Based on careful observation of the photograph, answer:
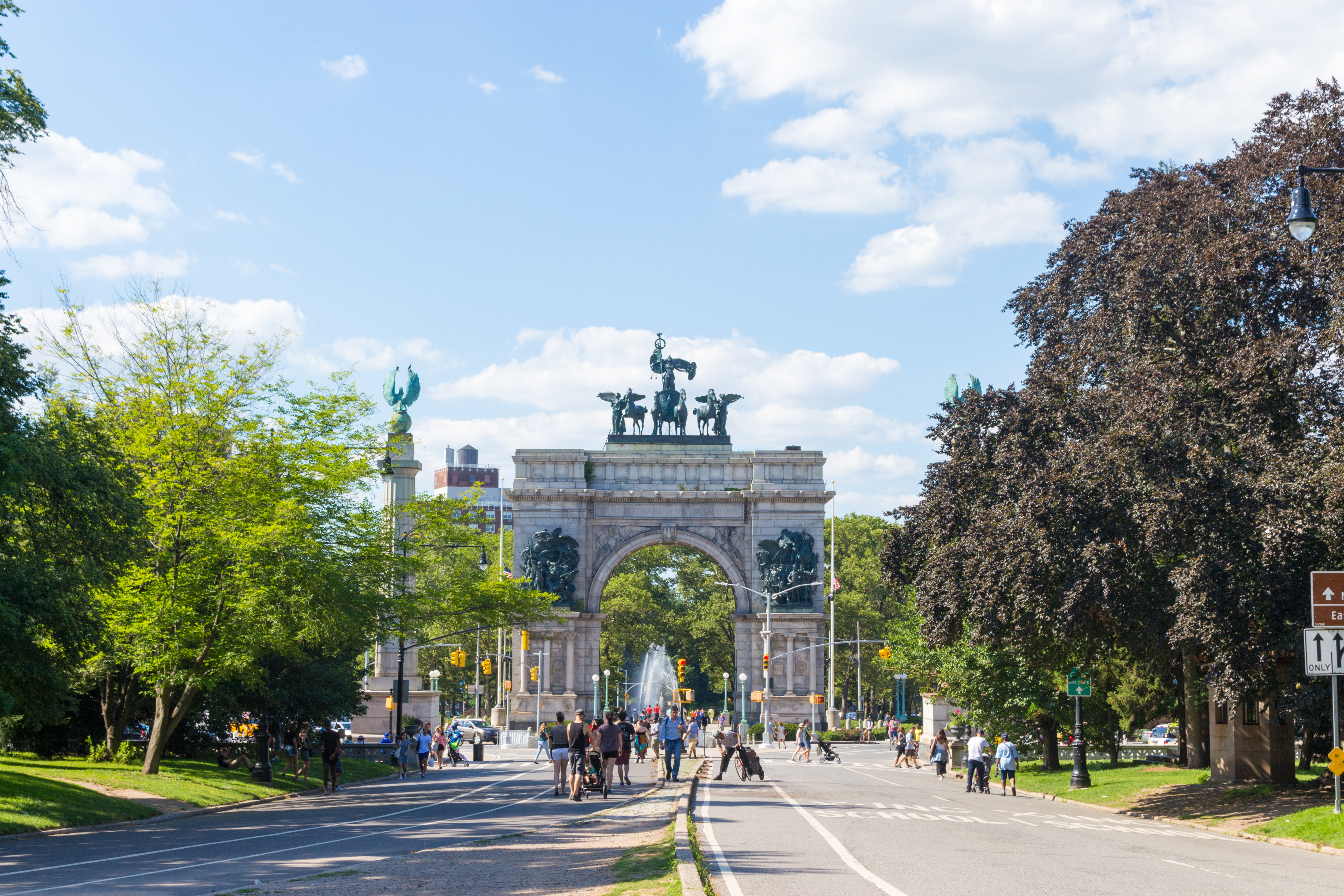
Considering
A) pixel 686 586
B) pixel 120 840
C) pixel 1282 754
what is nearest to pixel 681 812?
pixel 120 840

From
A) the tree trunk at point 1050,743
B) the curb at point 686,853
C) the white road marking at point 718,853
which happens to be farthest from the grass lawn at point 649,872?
the tree trunk at point 1050,743

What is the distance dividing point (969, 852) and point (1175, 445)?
35.1ft

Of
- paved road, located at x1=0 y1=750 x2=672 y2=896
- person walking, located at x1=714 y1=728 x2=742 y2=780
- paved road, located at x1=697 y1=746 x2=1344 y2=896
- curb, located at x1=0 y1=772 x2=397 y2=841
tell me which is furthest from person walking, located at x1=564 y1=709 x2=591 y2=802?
person walking, located at x1=714 y1=728 x2=742 y2=780

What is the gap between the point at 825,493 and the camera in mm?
81938

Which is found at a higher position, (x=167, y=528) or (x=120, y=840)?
(x=167, y=528)

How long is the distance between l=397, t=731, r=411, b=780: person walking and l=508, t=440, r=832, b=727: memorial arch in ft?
109

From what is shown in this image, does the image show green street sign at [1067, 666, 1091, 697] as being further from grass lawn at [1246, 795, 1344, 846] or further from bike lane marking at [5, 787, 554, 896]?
bike lane marking at [5, 787, 554, 896]

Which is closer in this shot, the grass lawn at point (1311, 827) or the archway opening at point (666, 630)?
the grass lawn at point (1311, 827)

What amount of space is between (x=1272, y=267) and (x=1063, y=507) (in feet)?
21.5

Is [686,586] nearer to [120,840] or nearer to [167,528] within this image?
[167,528]

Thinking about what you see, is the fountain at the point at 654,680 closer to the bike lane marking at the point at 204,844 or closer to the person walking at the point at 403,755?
the person walking at the point at 403,755

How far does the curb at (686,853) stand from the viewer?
40.8 feet

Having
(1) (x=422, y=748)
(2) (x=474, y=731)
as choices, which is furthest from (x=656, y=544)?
(1) (x=422, y=748)

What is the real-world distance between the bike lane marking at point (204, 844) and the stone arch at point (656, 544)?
50156 millimetres
